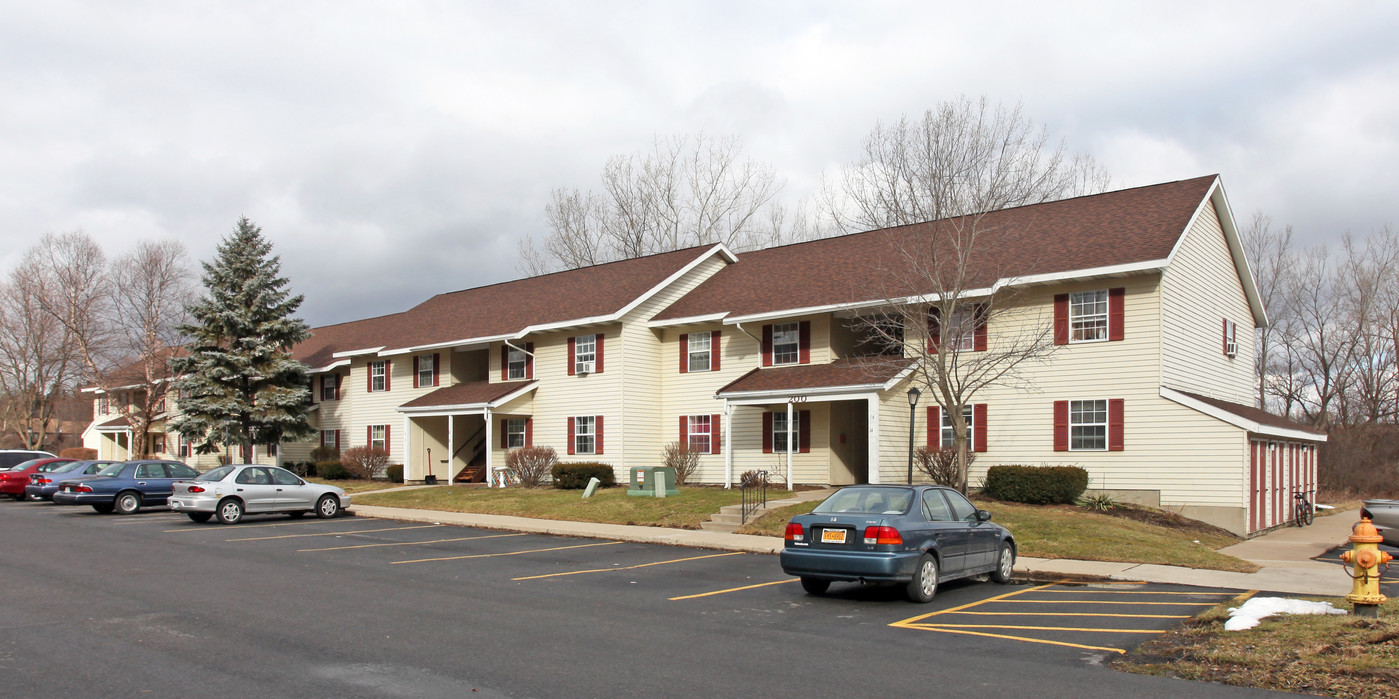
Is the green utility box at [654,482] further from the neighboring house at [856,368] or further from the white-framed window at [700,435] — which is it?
the white-framed window at [700,435]

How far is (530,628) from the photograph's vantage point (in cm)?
972

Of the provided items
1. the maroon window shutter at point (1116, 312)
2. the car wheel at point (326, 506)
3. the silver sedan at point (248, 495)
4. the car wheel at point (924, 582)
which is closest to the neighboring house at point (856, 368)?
the maroon window shutter at point (1116, 312)

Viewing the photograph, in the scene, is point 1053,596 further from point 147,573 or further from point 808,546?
point 147,573

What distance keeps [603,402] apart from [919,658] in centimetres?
2255

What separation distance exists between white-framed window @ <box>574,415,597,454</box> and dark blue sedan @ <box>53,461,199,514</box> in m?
11.3

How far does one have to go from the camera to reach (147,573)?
13633 mm

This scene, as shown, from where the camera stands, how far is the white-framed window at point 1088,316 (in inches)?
890

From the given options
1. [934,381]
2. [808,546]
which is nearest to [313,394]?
[934,381]

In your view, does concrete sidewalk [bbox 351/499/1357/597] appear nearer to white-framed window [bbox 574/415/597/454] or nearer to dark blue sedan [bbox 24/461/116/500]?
white-framed window [bbox 574/415/597/454]

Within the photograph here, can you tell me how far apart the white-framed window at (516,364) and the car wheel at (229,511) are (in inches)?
488

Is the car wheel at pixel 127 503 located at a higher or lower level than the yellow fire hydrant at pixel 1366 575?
lower

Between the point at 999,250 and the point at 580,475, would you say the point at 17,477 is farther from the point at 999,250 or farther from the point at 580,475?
the point at 999,250

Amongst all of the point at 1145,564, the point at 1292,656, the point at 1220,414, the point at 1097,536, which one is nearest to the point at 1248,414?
the point at 1220,414

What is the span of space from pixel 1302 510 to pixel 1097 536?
11.9 m
